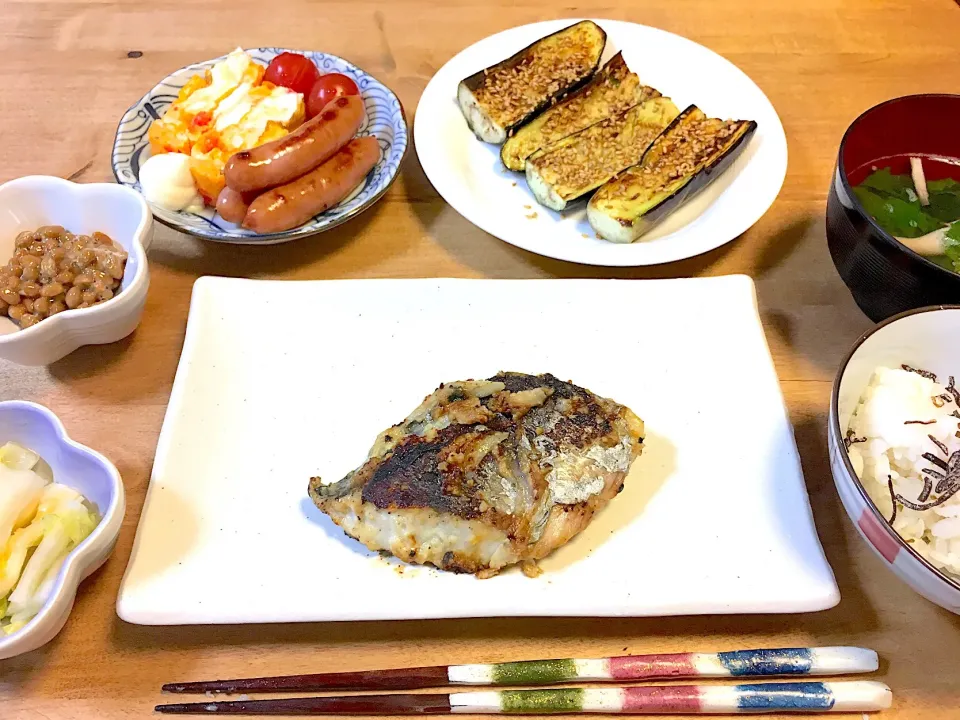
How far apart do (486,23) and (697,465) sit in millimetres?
2127

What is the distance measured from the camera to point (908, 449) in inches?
60.6

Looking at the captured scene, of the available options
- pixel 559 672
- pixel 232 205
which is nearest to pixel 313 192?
pixel 232 205

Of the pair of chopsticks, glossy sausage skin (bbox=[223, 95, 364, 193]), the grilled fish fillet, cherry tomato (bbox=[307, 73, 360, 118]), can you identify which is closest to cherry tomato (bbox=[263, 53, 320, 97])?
cherry tomato (bbox=[307, 73, 360, 118])

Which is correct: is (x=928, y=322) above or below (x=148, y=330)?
above

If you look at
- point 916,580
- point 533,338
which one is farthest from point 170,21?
point 916,580

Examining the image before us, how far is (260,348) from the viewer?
1.87 meters

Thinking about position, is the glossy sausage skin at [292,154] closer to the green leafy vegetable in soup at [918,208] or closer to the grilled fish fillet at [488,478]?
the grilled fish fillet at [488,478]

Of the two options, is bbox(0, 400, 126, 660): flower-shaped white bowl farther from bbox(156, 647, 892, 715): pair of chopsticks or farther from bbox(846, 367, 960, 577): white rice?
bbox(846, 367, 960, 577): white rice

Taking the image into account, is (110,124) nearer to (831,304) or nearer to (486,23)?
(486,23)

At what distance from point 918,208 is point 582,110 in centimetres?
106

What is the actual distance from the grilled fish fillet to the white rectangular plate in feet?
0.21

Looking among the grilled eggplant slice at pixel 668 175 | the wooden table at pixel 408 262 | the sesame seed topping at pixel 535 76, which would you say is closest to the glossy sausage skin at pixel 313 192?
the wooden table at pixel 408 262

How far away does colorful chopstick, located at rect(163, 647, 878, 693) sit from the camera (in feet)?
4.63

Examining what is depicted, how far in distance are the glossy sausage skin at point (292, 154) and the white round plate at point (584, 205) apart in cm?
26
